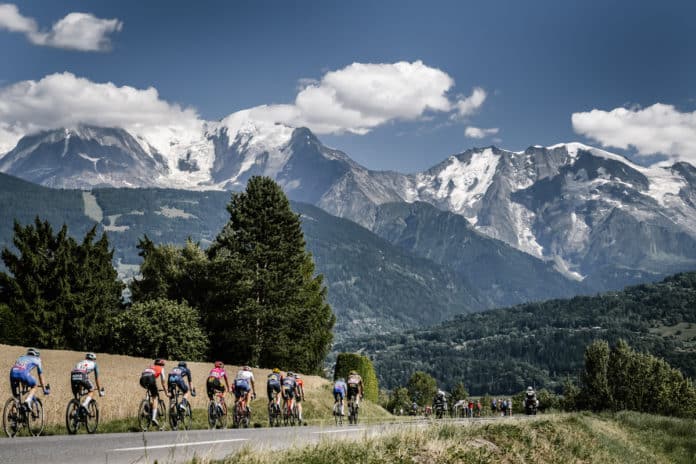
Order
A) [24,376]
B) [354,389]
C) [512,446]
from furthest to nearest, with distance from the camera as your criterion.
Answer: [354,389], [512,446], [24,376]

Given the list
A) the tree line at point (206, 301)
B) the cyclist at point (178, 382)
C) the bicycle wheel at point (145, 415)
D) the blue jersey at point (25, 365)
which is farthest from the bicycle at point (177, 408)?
the tree line at point (206, 301)

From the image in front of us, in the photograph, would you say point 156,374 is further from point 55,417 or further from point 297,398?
point 297,398

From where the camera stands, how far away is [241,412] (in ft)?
95.0

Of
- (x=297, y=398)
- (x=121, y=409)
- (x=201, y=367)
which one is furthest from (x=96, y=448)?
(x=201, y=367)

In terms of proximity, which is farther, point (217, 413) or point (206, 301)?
point (206, 301)

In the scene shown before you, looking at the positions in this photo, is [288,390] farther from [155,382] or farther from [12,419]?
[12,419]

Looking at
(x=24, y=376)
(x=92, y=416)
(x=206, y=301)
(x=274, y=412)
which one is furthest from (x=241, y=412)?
(x=206, y=301)

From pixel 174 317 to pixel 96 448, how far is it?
4351cm

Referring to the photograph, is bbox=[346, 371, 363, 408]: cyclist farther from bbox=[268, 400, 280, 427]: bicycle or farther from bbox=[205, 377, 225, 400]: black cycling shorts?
bbox=[205, 377, 225, 400]: black cycling shorts

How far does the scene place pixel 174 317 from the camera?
58.5 m

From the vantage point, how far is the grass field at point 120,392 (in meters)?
25.7

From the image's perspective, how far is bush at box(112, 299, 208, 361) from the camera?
189 ft

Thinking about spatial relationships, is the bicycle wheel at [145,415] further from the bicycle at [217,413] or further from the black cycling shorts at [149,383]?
the bicycle at [217,413]

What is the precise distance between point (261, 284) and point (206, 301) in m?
12.6
